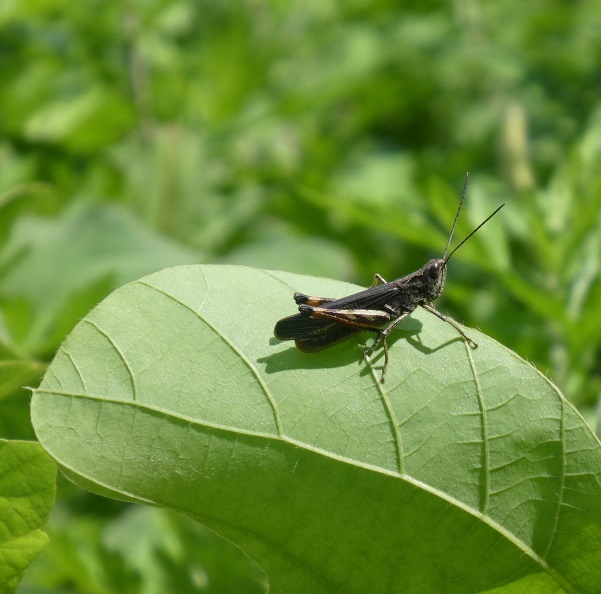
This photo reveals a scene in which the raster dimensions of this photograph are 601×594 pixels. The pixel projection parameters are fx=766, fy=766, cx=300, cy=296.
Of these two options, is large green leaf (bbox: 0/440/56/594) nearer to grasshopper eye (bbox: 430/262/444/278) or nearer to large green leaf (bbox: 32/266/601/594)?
large green leaf (bbox: 32/266/601/594)

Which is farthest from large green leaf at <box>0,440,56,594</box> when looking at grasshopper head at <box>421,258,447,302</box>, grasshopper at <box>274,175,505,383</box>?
grasshopper head at <box>421,258,447,302</box>

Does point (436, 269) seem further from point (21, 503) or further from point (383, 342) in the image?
point (21, 503)

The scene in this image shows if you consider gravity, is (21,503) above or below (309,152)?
above

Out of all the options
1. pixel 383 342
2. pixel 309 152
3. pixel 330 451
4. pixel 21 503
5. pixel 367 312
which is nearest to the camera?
pixel 21 503

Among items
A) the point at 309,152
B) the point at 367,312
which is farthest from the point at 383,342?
the point at 309,152

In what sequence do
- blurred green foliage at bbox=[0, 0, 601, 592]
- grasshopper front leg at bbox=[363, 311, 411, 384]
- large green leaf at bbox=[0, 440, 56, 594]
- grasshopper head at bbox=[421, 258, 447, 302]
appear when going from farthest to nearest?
blurred green foliage at bbox=[0, 0, 601, 592]
grasshopper head at bbox=[421, 258, 447, 302]
grasshopper front leg at bbox=[363, 311, 411, 384]
large green leaf at bbox=[0, 440, 56, 594]

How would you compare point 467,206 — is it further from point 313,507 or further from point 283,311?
point 313,507

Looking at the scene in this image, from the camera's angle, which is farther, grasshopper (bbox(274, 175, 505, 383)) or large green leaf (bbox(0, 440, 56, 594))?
grasshopper (bbox(274, 175, 505, 383))
